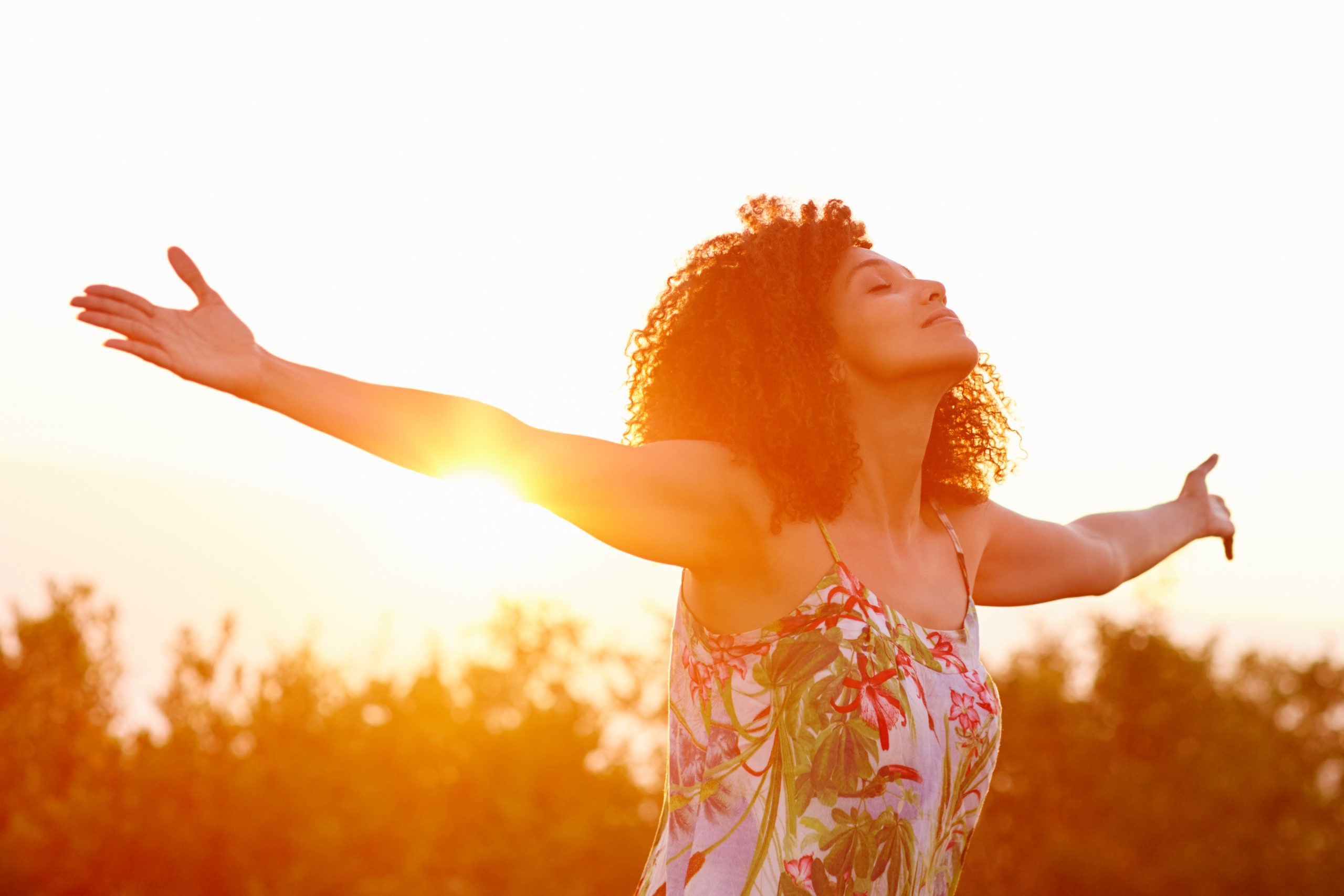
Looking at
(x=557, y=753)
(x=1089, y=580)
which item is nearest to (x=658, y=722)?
(x=557, y=753)

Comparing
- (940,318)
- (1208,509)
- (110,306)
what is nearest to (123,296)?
(110,306)

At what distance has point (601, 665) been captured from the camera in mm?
13148

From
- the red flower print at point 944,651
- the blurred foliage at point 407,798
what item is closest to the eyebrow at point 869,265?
the red flower print at point 944,651

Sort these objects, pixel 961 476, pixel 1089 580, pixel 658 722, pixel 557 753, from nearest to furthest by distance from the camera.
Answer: pixel 961 476
pixel 1089 580
pixel 557 753
pixel 658 722

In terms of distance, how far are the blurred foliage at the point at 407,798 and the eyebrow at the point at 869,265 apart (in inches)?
257

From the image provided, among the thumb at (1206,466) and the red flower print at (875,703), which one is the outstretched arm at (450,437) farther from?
the thumb at (1206,466)

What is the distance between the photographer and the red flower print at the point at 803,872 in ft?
8.33

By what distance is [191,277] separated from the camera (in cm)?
227

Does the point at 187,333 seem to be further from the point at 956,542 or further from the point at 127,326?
the point at 956,542

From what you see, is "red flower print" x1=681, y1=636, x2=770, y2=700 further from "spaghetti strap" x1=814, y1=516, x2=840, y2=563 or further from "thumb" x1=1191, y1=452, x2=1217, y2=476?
"thumb" x1=1191, y1=452, x2=1217, y2=476

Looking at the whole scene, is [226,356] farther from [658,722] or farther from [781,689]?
[658,722]

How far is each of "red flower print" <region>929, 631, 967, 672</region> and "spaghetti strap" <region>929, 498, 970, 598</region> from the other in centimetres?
28

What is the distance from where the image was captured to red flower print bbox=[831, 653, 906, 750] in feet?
8.41

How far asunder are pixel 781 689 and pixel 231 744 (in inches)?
274
